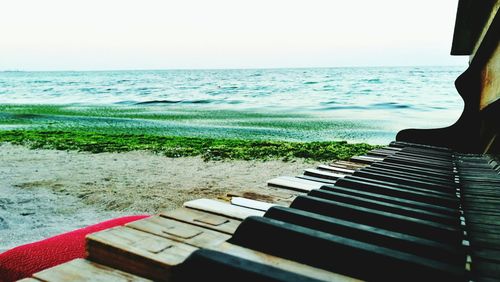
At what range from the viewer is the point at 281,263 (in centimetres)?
106

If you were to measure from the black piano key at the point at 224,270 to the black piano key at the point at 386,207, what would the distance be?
0.68 m

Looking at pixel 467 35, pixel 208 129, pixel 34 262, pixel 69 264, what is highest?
pixel 467 35

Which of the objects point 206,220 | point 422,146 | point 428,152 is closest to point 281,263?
point 206,220

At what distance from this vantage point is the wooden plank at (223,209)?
1.52 m

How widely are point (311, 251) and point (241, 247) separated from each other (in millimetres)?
205

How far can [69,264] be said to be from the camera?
1.10m

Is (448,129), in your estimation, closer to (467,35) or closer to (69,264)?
→ (467,35)

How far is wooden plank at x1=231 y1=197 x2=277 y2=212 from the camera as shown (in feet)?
5.36

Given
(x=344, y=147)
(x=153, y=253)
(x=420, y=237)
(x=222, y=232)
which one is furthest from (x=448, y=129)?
(x=344, y=147)

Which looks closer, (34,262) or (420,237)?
(420,237)

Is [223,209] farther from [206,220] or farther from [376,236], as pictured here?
[376,236]

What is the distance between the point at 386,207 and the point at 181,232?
2.53ft

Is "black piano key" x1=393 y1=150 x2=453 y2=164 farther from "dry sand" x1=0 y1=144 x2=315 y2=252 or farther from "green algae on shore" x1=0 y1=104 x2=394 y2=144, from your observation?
"green algae on shore" x1=0 y1=104 x2=394 y2=144

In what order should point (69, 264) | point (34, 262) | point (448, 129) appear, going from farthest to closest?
point (448, 129) → point (34, 262) → point (69, 264)
